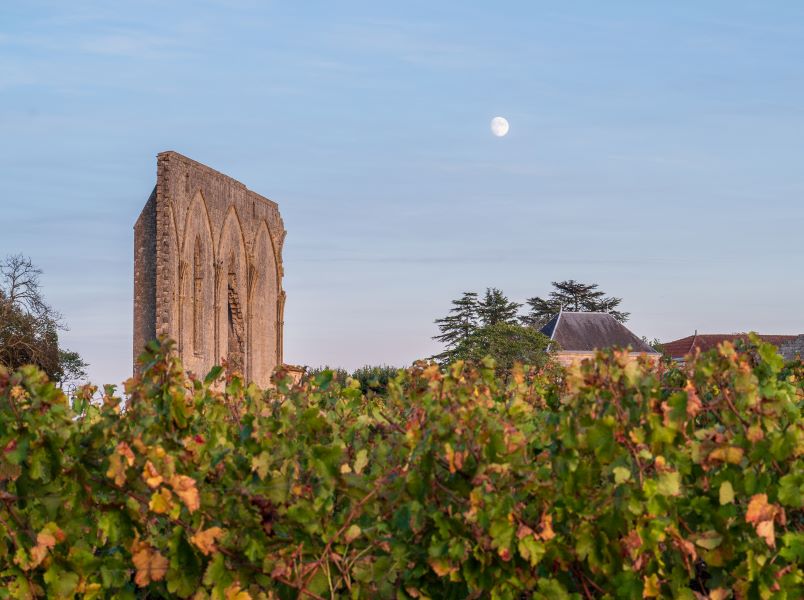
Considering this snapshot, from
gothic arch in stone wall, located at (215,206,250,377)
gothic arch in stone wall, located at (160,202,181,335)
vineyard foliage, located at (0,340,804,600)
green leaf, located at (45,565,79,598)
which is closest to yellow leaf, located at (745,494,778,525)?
vineyard foliage, located at (0,340,804,600)

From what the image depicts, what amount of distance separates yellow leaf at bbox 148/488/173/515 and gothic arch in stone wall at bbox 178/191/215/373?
2537cm

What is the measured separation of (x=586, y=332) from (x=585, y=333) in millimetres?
84

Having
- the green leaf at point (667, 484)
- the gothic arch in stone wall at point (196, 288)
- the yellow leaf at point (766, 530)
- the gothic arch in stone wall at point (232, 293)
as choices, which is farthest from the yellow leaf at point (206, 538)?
the gothic arch in stone wall at point (232, 293)

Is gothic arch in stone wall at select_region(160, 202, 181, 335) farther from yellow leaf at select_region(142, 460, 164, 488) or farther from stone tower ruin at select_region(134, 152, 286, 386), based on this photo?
yellow leaf at select_region(142, 460, 164, 488)

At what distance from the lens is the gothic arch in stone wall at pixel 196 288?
29344 mm

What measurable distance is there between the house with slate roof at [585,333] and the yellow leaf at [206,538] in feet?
Result: 177

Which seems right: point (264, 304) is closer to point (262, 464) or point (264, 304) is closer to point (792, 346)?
point (792, 346)

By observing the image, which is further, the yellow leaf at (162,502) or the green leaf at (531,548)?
the yellow leaf at (162,502)

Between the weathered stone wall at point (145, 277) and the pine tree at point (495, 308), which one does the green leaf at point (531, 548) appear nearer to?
the weathered stone wall at point (145, 277)

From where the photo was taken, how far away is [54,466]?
4000mm

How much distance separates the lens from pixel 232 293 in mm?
34781

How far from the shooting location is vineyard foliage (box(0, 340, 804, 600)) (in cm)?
361

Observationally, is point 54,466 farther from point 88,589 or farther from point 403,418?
point 403,418

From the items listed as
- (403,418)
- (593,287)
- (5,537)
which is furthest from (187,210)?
(593,287)
